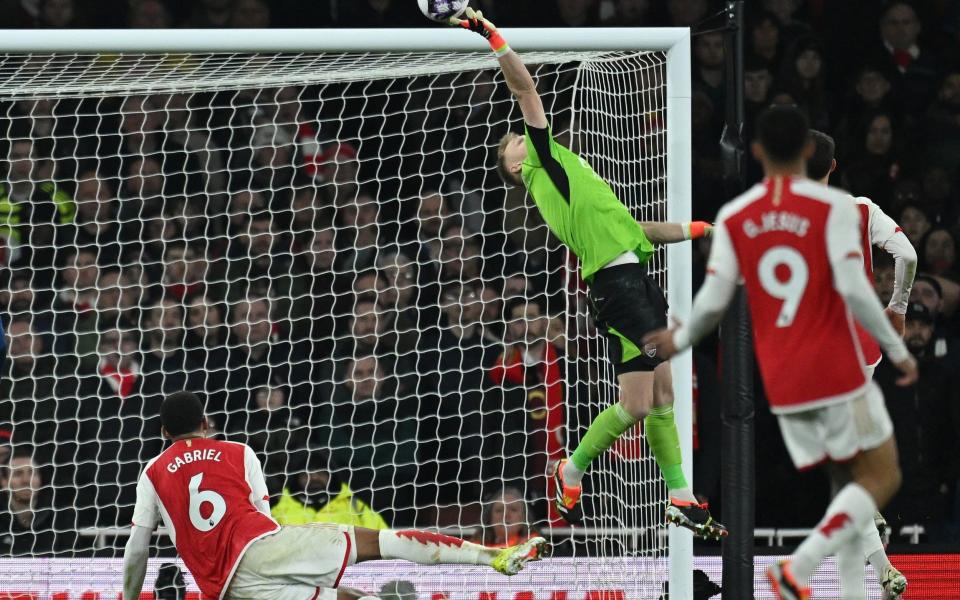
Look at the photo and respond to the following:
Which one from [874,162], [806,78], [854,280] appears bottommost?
[854,280]

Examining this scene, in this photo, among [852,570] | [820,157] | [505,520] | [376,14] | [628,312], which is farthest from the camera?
[376,14]

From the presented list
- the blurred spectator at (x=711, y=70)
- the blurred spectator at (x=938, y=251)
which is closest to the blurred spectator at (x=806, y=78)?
the blurred spectator at (x=711, y=70)

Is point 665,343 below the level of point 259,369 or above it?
above

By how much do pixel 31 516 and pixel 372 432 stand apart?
1.96 meters

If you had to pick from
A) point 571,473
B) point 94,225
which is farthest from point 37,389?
point 571,473

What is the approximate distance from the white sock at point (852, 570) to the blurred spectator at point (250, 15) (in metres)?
6.06

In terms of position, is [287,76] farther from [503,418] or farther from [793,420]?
[793,420]

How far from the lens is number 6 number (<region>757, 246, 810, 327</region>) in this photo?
16.2 feet

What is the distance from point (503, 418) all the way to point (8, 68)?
→ 328 cm

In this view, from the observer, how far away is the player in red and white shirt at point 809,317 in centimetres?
488

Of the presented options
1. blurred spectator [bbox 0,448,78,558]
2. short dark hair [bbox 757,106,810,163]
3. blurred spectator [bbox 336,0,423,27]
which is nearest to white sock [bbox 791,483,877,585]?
short dark hair [bbox 757,106,810,163]

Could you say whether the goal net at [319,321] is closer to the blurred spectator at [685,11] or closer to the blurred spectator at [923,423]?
the blurred spectator at [685,11]

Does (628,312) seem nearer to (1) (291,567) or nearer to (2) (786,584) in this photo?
(1) (291,567)

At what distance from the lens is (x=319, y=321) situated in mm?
9172
